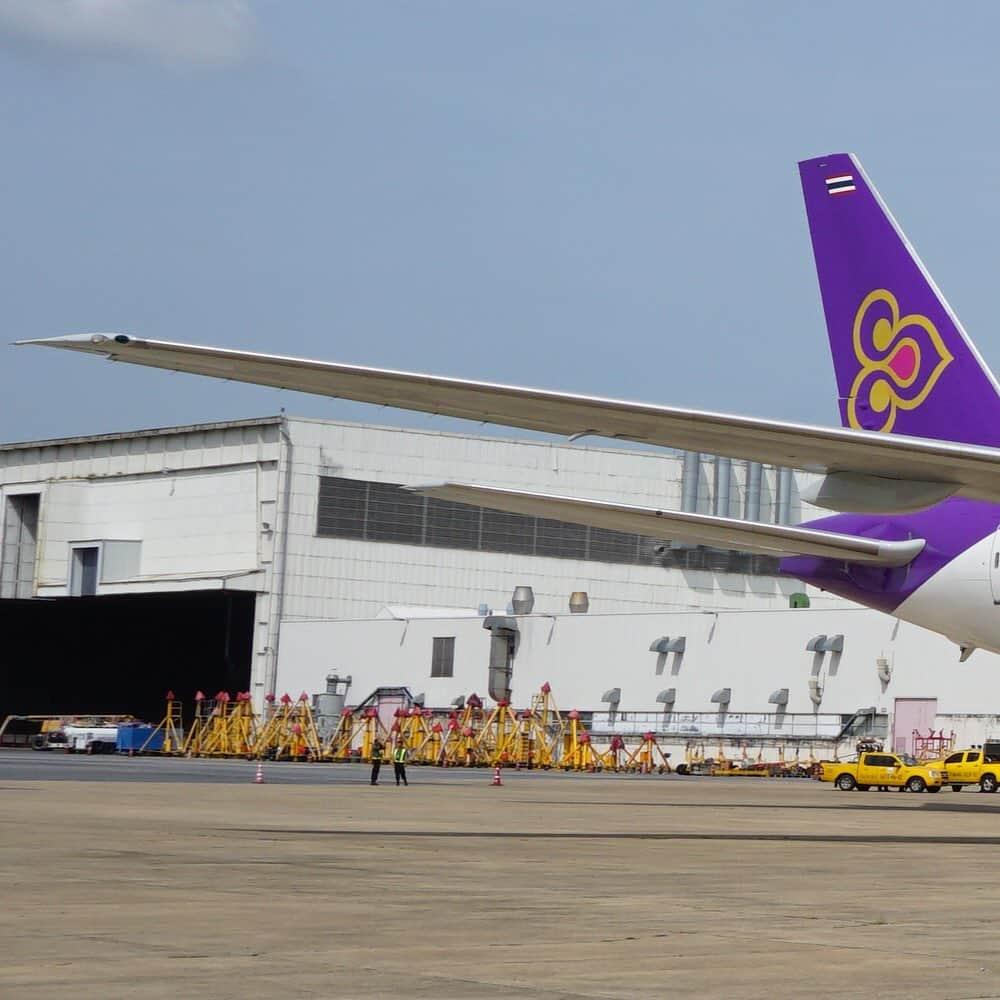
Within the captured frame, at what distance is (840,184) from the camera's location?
28.9 meters

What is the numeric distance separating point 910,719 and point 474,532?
96.2ft

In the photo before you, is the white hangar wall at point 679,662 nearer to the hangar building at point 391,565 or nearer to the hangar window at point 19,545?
the hangar building at point 391,565

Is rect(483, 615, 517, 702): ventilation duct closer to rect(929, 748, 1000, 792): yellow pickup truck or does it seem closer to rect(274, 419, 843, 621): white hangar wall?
rect(274, 419, 843, 621): white hangar wall

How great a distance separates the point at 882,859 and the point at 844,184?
14131mm

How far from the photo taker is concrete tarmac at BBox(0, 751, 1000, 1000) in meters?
8.62

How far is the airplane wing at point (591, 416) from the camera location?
18.2 m

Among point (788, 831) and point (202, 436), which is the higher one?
point (202, 436)

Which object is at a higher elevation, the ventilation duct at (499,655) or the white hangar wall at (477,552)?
the white hangar wall at (477,552)

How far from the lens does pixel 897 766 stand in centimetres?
4744

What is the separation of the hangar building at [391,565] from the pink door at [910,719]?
6509 mm

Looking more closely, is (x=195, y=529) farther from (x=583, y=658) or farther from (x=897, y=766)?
(x=897, y=766)

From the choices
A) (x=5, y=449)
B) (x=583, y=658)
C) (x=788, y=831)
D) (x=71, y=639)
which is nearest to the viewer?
(x=788, y=831)

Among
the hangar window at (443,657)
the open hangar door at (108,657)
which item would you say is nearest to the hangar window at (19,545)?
the open hangar door at (108,657)

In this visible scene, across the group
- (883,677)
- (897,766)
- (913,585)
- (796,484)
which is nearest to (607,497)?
(796,484)
